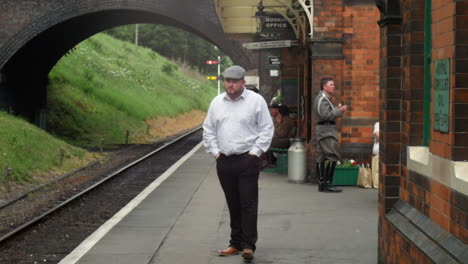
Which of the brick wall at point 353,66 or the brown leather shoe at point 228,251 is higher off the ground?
the brick wall at point 353,66

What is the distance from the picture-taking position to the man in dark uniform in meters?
11.9

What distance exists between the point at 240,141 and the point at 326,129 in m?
4.78

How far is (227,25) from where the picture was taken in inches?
851

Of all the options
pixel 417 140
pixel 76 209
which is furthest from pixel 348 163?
pixel 417 140

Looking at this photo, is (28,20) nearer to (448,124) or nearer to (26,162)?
(26,162)

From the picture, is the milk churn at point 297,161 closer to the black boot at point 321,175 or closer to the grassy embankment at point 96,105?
the black boot at point 321,175

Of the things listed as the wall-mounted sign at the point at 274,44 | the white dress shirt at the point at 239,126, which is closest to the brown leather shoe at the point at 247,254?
the white dress shirt at the point at 239,126

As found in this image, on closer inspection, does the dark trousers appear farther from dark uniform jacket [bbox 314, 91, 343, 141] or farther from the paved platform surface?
dark uniform jacket [bbox 314, 91, 343, 141]

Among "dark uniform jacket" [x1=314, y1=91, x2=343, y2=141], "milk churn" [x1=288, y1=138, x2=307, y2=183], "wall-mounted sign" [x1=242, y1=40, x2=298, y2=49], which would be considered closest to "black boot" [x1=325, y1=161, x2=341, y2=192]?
"dark uniform jacket" [x1=314, y1=91, x2=343, y2=141]

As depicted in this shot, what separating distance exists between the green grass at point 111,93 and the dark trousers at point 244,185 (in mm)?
20930

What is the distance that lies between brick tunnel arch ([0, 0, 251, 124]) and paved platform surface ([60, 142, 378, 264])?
15.9 meters

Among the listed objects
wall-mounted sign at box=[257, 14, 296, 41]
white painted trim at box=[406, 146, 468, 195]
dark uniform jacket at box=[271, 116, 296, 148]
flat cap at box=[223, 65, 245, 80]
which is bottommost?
dark uniform jacket at box=[271, 116, 296, 148]

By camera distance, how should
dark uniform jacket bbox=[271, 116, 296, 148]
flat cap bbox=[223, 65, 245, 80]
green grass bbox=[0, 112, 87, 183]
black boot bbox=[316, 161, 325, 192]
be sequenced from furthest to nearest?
green grass bbox=[0, 112, 87, 183] < dark uniform jacket bbox=[271, 116, 296, 148] < black boot bbox=[316, 161, 325, 192] < flat cap bbox=[223, 65, 245, 80]

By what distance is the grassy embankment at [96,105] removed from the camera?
19309 millimetres
